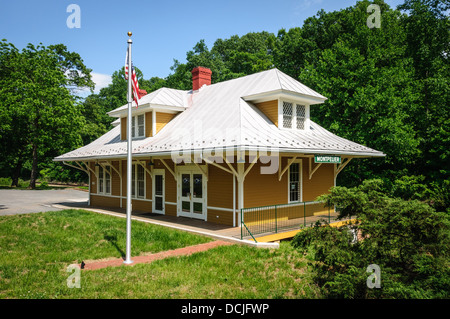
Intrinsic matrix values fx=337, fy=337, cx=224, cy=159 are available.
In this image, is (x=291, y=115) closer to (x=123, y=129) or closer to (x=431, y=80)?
(x=123, y=129)

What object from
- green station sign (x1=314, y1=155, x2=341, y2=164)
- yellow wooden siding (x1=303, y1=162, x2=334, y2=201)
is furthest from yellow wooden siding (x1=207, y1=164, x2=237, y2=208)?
yellow wooden siding (x1=303, y1=162, x2=334, y2=201)

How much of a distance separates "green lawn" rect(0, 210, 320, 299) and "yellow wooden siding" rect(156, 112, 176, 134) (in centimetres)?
706

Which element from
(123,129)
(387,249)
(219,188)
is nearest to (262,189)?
(219,188)

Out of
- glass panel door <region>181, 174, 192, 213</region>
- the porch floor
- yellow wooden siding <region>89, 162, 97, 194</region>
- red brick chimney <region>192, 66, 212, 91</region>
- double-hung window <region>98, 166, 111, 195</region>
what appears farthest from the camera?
yellow wooden siding <region>89, 162, 97, 194</region>

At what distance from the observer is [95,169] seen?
2223cm

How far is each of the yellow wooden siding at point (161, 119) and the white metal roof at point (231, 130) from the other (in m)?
0.36

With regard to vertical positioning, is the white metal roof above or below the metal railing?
above

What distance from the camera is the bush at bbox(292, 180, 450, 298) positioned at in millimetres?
5867

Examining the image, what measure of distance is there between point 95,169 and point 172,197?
28.4 feet

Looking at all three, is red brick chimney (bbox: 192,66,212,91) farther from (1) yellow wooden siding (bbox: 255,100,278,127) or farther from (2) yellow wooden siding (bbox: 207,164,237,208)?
(2) yellow wooden siding (bbox: 207,164,237,208)

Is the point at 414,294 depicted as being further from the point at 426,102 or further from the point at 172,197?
the point at 426,102

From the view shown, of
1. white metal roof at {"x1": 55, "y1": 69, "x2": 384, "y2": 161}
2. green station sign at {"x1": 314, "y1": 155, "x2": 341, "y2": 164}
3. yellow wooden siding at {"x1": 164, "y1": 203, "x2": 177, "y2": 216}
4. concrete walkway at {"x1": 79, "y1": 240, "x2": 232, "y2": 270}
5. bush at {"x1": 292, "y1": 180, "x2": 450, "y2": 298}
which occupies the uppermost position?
white metal roof at {"x1": 55, "y1": 69, "x2": 384, "y2": 161}

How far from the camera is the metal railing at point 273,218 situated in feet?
39.4

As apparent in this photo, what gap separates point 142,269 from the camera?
8172 millimetres
